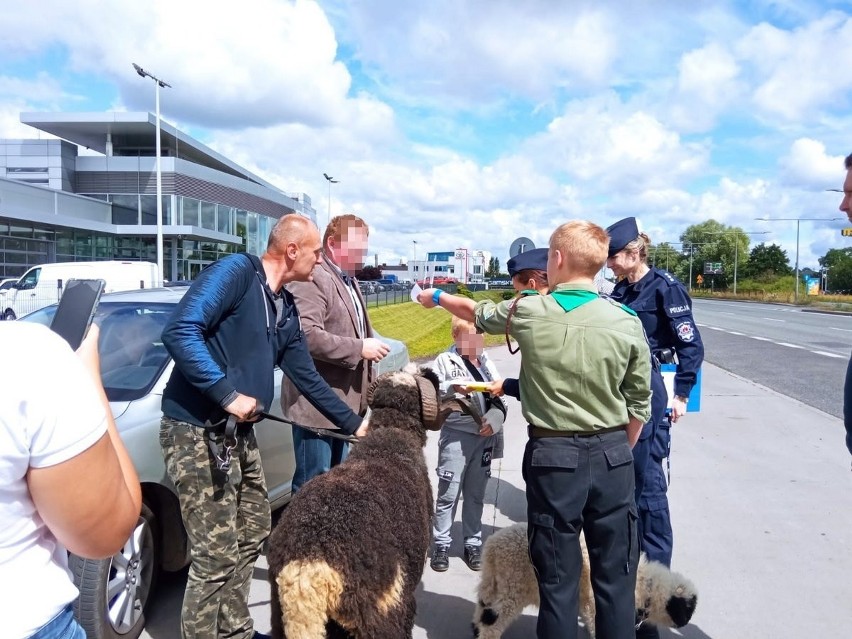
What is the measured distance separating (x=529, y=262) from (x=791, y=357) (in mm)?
14865

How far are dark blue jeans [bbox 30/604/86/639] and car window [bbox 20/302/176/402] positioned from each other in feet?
7.44

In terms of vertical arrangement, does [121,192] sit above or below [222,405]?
above

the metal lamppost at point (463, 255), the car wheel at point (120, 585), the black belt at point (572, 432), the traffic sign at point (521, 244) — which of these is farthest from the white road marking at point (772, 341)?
the car wheel at point (120, 585)

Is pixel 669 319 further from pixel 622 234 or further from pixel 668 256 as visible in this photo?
pixel 668 256

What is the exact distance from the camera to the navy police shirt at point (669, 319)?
3.71 meters

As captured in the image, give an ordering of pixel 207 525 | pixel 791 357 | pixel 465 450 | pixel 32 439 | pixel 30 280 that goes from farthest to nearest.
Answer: pixel 30 280 < pixel 791 357 < pixel 465 450 < pixel 207 525 < pixel 32 439

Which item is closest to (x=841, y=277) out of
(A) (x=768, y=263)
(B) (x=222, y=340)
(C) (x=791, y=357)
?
(A) (x=768, y=263)

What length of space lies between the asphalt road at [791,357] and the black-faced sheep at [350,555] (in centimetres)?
859

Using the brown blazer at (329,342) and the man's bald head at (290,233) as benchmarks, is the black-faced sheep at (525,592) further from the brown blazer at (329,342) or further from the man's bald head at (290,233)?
the man's bald head at (290,233)

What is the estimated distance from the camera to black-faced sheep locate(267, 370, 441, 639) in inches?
91.4

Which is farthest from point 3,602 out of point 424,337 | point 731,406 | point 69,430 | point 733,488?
point 424,337

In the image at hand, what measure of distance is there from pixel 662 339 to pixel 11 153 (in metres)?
48.8

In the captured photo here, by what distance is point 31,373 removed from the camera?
1.17 metres

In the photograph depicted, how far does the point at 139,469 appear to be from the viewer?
319 centimetres
